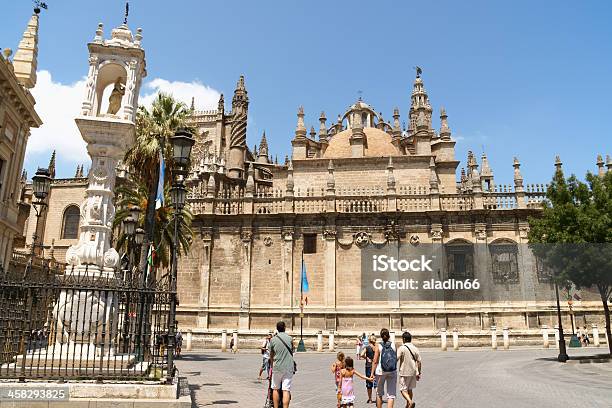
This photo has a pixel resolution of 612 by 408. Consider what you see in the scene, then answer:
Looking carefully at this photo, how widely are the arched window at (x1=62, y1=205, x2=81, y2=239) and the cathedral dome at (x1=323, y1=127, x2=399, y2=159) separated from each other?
21955 mm

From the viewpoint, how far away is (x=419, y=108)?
36250mm

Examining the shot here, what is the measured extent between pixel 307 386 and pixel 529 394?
5.30 metres

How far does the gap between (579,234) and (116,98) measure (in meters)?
17.3

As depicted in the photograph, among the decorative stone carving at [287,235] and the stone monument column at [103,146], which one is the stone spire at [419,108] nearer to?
the decorative stone carving at [287,235]

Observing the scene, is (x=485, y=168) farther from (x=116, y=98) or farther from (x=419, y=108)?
(x=116, y=98)

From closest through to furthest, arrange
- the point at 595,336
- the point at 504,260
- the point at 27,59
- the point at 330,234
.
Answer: the point at 27,59, the point at 595,336, the point at 504,260, the point at 330,234

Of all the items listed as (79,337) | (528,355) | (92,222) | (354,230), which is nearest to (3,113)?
(92,222)

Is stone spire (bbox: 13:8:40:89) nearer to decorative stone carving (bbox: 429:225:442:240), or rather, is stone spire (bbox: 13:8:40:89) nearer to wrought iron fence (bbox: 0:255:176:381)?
wrought iron fence (bbox: 0:255:176:381)

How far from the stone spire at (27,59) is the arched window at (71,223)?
1823 centimetres

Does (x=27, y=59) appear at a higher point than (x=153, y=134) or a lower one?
higher

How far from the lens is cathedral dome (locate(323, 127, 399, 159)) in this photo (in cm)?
3584

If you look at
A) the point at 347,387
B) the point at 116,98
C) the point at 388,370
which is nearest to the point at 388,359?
the point at 388,370

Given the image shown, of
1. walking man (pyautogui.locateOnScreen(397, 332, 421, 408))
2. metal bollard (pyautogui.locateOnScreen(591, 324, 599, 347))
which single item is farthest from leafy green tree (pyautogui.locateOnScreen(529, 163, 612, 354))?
walking man (pyautogui.locateOnScreen(397, 332, 421, 408))

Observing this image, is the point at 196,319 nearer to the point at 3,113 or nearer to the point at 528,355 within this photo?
the point at 3,113
